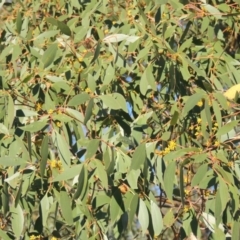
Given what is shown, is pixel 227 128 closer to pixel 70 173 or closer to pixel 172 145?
pixel 172 145

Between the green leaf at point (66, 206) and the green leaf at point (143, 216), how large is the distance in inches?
7.5

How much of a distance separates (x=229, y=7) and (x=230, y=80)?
40 centimetres

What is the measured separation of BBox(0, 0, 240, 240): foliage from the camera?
5.73 ft

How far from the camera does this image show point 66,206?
1785 mm

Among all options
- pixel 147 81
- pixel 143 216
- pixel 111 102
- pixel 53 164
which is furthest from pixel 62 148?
pixel 147 81

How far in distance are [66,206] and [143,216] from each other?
0.71ft

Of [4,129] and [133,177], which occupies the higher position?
[4,129]

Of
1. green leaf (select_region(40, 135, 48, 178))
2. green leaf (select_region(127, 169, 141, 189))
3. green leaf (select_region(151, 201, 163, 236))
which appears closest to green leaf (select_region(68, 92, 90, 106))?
green leaf (select_region(40, 135, 48, 178))

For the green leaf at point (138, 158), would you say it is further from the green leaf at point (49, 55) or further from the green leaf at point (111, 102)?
the green leaf at point (49, 55)

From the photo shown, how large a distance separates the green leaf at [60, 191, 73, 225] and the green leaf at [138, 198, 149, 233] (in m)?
0.19

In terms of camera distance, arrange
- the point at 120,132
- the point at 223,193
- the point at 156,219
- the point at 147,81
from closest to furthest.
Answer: the point at 223,193
the point at 156,219
the point at 120,132
the point at 147,81

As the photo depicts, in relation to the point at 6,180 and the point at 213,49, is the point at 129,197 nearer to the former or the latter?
the point at 6,180

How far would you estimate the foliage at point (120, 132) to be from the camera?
1745 millimetres

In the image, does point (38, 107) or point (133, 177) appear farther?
point (38, 107)
